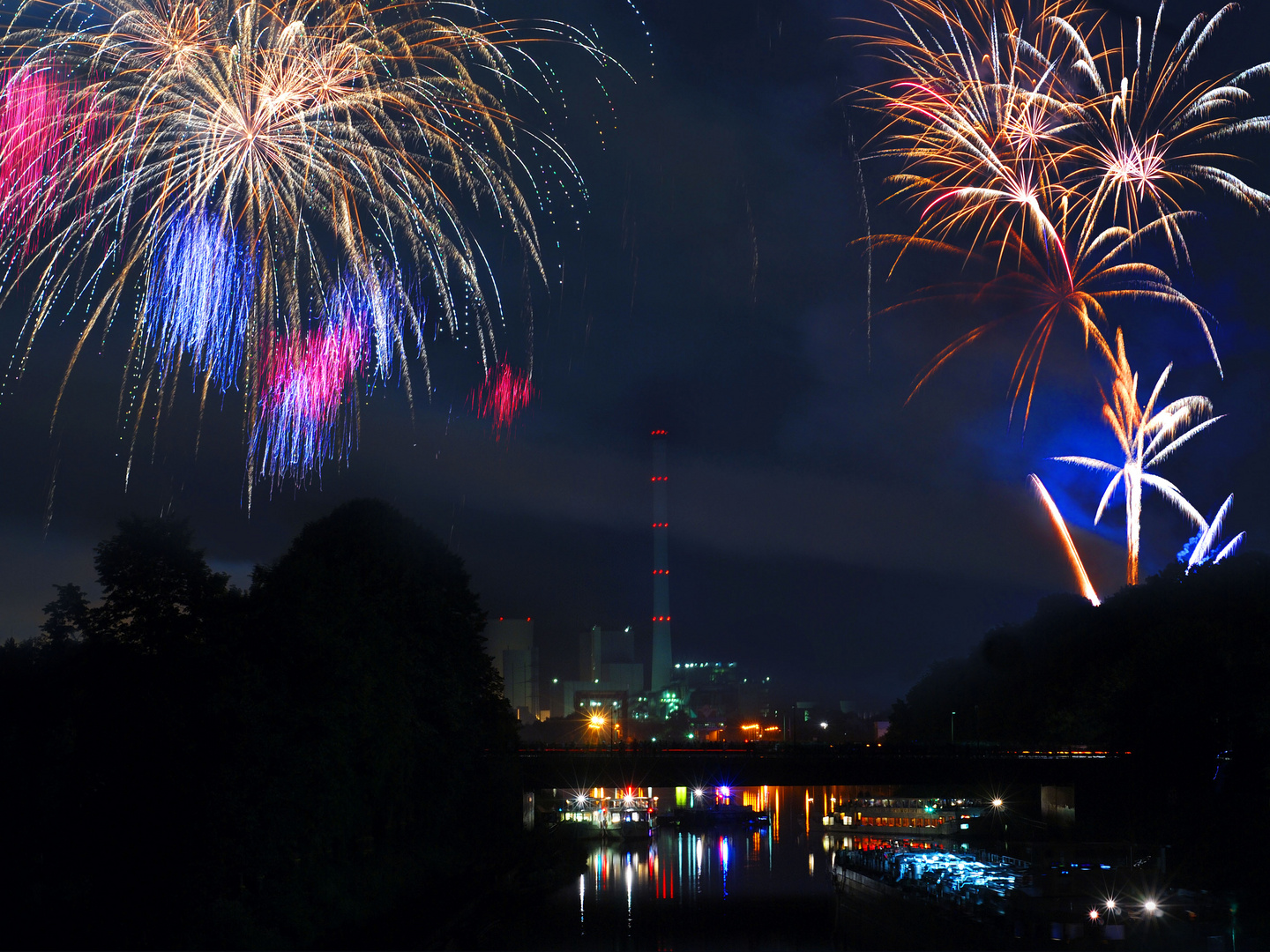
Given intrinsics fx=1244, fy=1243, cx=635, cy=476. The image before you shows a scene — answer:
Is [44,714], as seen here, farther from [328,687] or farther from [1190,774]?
[1190,774]

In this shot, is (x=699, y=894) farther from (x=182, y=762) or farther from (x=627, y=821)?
(x=182, y=762)

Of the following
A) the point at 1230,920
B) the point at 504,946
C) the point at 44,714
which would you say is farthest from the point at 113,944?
the point at 1230,920

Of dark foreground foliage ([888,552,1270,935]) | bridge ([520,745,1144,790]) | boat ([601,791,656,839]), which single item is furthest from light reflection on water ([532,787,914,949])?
dark foreground foliage ([888,552,1270,935])

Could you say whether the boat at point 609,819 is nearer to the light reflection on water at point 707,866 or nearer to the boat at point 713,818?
the light reflection on water at point 707,866

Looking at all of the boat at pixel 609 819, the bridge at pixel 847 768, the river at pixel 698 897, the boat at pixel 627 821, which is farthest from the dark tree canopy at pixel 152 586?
the boat at pixel 627 821

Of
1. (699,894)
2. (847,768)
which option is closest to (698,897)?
(699,894)
